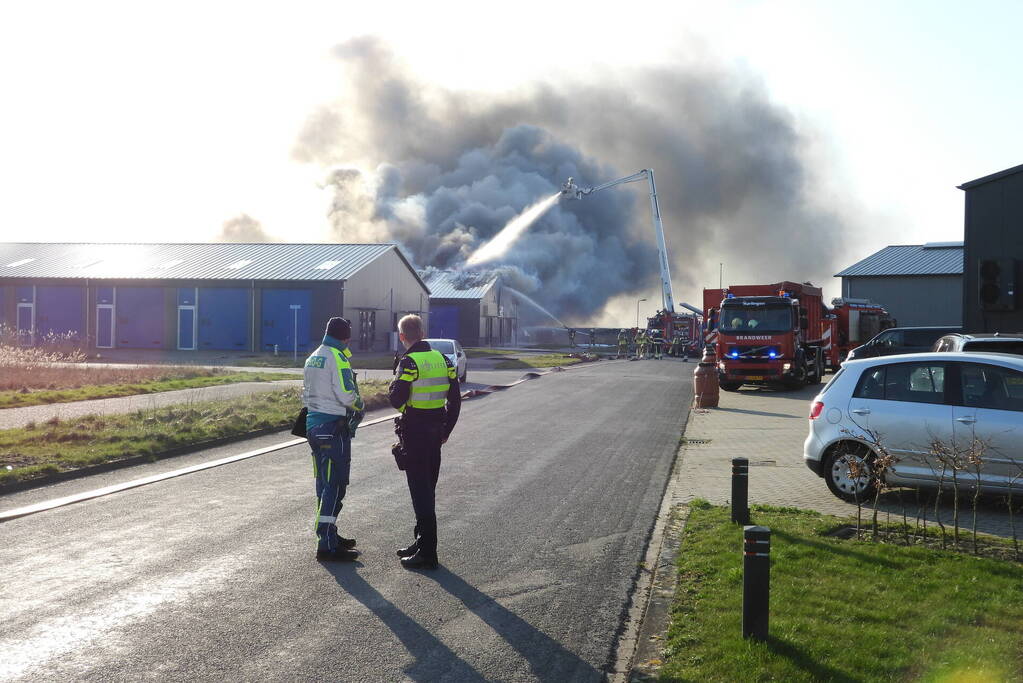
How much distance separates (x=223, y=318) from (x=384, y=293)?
9.06 meters

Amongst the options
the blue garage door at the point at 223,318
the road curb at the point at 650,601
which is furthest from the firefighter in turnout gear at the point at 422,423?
the blue garage door at the point at 223,318

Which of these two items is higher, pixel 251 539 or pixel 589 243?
pixel 589 243

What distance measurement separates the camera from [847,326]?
3528 centimetres

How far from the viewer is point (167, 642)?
476 cm

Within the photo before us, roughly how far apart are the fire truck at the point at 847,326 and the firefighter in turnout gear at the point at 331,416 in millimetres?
24985

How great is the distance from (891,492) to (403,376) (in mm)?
5791

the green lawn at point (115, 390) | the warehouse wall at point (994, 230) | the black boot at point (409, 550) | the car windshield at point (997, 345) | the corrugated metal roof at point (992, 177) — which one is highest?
the corrugated metal roof at point (992, 177)

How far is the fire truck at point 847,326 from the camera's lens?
31.2 meters

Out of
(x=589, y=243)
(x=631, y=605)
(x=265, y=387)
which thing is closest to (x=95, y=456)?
(x=631, y=605)

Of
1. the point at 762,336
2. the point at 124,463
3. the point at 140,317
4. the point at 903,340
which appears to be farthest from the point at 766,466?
the point at 140,317

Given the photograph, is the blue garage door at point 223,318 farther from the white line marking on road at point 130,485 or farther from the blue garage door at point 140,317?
the white line marking on road at point 130,485

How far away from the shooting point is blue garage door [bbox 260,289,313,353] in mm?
44969

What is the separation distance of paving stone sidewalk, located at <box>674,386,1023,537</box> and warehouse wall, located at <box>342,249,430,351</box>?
97.5 ft

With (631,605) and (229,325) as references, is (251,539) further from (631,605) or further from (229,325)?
(229,325)
